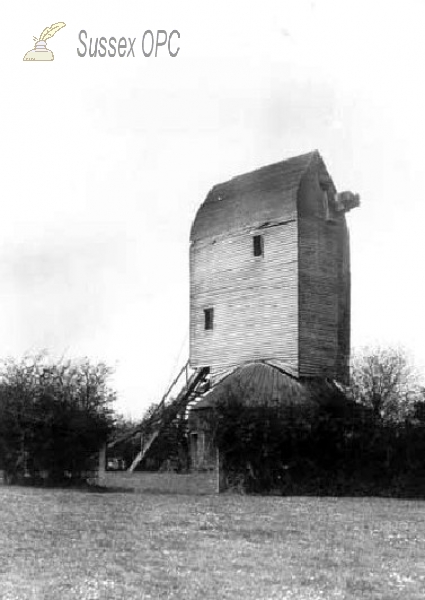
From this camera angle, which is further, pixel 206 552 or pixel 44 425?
pixel 44 425


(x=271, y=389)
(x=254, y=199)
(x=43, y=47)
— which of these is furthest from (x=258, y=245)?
(x=43, y=47)

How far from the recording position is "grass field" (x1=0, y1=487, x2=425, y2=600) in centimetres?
1071

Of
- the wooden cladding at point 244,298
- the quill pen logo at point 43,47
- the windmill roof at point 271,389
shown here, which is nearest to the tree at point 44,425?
the windmill roof at point 271,389

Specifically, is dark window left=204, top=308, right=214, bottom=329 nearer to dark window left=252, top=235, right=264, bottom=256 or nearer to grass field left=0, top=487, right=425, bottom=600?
dark window left=252, top=235, right=264, bottom=256

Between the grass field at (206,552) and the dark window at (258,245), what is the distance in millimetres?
19169

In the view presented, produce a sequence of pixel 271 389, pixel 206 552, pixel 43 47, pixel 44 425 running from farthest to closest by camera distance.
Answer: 1. pixel 271 389
2. pixel 44 425
3. pixel 43 47
4. pixel 206 552

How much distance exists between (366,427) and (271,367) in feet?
30.6

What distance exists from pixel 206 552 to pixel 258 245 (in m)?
27.7

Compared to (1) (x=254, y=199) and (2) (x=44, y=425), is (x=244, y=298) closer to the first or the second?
(1) (x=254, y=199)

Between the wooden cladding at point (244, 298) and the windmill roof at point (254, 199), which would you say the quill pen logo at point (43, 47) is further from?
the windmill roof at point (254, 199)

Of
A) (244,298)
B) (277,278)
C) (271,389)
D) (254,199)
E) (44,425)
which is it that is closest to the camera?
(44,425)

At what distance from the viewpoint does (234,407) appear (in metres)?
29.0

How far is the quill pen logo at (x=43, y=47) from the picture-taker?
1586 cm

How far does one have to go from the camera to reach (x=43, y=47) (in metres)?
15.9
